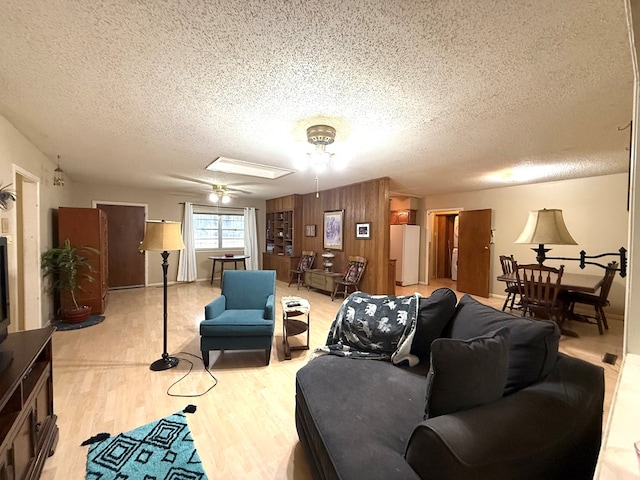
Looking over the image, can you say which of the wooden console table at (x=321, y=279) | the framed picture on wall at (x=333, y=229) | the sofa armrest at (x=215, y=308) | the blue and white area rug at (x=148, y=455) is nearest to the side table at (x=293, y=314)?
the sofa armrest at (x=215, y=308)

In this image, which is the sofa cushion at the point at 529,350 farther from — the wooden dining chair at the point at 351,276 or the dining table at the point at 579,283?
the wooden dining chair at the point at 351,276

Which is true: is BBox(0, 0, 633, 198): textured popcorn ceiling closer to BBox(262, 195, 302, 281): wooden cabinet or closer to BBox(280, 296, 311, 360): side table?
BBox(280, 296, 311, 360): side table

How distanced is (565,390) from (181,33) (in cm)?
236

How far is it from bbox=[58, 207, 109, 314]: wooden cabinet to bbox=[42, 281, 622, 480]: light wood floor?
26.0 inches

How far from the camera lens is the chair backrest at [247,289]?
3.20 m

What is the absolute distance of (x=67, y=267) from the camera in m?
3.74

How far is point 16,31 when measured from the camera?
4.39ft

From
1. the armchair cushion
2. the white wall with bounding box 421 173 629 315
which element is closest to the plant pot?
the armchair cushion

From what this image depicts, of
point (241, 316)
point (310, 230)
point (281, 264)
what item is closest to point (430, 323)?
point (241, 316)

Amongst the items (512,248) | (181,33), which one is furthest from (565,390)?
(512,248)

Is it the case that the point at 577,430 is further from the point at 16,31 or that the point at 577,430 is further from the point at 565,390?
the point at 16,31

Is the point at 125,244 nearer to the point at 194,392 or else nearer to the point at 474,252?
the point at 194,392

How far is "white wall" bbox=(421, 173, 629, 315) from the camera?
14.1ft

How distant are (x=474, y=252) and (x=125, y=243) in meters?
7.74
